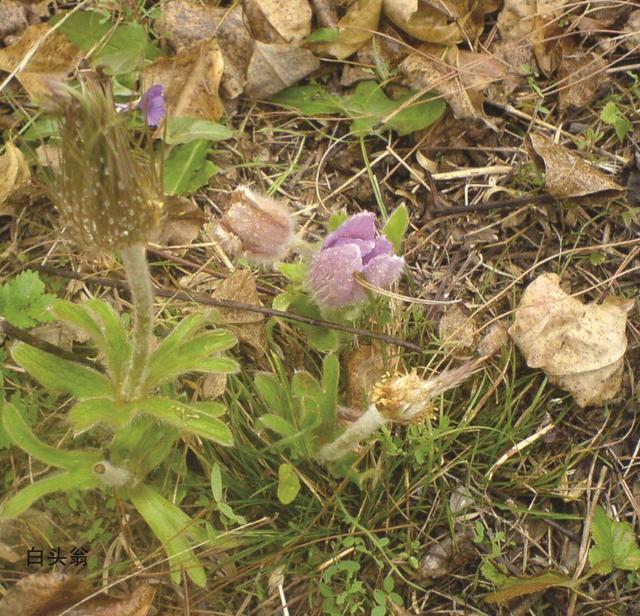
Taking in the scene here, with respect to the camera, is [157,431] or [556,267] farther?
[556,267]

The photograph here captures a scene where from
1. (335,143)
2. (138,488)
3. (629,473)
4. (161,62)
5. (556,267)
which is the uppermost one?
(161,62)

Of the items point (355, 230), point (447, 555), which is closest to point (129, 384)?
point (355, 230)

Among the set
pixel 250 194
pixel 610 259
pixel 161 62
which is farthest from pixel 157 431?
pixel 610 259

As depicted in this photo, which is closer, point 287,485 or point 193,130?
point 287,485

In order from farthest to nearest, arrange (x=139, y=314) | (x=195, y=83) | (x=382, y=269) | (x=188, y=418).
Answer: (x=195, y=83)
(x=382, y=269)
(x=188, y=418)
(x=139, y=314)

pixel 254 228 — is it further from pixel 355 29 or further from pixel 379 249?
Result: pixel 355 29

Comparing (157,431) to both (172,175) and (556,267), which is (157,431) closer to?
(172,175)

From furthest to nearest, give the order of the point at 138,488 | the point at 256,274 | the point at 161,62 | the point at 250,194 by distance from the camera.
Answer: the point at 161,62 → the point at 256,274 → the point at 250,194 → the point at 138,488

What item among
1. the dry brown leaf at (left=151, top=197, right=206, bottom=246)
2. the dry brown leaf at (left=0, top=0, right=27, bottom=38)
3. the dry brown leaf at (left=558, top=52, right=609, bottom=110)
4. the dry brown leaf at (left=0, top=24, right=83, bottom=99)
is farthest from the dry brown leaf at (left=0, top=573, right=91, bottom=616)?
the dry brown leaf at (left=558, top=52, right=609, bottom=110)
